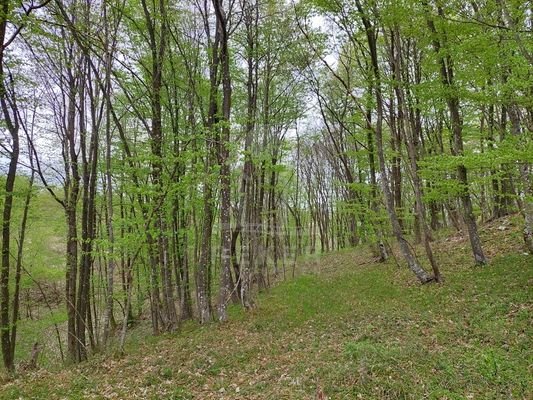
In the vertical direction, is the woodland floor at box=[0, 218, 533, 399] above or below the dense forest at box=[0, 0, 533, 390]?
below

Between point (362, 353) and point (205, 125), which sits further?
point (205, 125)

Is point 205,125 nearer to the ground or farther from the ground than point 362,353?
farther from the ground

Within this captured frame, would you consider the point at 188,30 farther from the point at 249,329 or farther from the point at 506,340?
the point at 506,340

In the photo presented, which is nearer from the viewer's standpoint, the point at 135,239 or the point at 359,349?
the point at 359,349

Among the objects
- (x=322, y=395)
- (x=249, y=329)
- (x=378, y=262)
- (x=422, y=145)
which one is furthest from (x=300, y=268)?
(x=322, y=395)

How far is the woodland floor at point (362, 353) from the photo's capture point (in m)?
5.25

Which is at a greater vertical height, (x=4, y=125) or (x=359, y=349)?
(x=4, y=125)

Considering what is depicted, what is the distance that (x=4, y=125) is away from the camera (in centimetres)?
1147

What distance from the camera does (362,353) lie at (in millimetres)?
6254

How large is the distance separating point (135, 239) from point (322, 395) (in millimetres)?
5468

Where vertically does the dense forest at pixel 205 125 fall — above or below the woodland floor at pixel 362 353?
above

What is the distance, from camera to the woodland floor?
525 centimetres

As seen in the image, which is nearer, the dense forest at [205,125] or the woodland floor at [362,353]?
the woodland floor at [362,353]

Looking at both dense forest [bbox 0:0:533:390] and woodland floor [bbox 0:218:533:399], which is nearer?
woodland floor [bbox 0:218:533:399]
